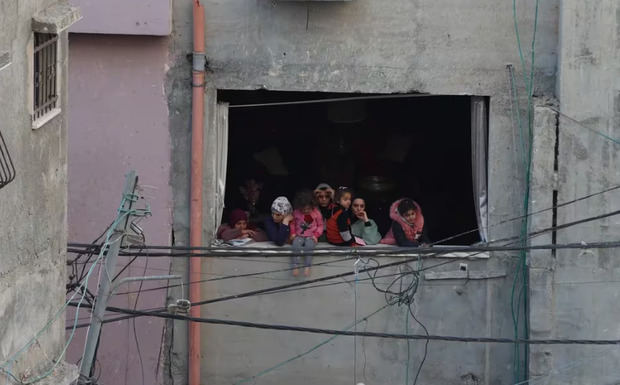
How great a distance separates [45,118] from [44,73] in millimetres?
354

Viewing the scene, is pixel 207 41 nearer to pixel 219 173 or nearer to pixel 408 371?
pixel 219 173

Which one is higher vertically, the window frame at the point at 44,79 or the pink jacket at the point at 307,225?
the window frame at the point at 44,79

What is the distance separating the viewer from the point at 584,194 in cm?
1401

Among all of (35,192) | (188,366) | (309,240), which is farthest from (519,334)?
(35,192)

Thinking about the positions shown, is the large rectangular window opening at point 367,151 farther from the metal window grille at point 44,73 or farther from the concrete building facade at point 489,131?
the metal window grille at point 44,73

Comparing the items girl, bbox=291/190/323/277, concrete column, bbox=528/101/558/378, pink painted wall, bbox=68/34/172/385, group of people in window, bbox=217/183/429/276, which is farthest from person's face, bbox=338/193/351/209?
concrete column, bbox=528/101/558/378

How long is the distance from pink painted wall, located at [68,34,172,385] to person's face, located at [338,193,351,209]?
1823mm


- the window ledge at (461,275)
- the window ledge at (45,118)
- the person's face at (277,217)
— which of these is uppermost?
the window ledge at (45,118)

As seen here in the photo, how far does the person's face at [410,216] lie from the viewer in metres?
14.5

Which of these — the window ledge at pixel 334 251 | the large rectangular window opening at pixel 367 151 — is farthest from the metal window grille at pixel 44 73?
the large rectangular window opening at pixel 367 151

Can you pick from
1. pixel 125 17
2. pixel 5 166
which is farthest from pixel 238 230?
pixel 5 166

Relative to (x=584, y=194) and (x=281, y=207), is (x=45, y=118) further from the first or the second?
(x=584, y=194)

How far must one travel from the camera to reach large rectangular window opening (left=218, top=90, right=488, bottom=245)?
16.5 m

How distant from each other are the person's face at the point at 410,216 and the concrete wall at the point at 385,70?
615 millimetres
